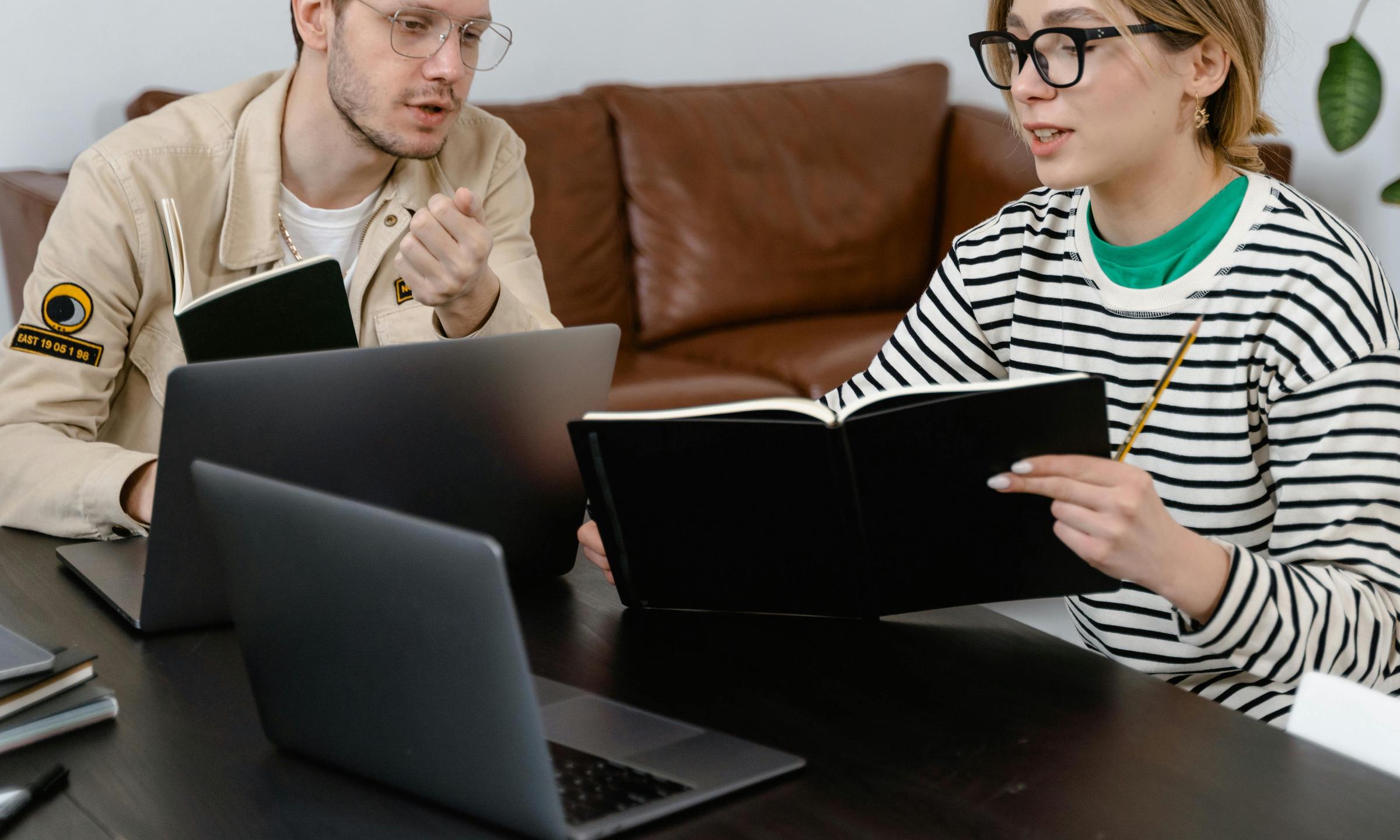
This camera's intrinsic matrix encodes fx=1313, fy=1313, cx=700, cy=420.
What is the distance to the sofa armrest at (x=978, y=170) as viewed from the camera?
3084 mm

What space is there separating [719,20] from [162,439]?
8.79ft

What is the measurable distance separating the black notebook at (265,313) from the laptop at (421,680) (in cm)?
26

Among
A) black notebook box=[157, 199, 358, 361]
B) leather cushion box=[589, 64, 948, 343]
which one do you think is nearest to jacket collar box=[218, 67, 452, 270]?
black notebook box=[157, 199, 358, 361]

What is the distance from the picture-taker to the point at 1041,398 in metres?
0.89

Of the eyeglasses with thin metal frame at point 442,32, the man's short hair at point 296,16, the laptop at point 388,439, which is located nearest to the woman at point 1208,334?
the laptop at point 388,439

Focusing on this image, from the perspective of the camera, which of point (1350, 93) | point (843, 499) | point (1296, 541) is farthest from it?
point (1350, 93)

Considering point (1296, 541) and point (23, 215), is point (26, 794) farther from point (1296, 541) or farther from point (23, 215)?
point (23, 215)

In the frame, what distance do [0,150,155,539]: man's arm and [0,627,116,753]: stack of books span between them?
35 cm

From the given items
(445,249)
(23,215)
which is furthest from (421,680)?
(23,215)

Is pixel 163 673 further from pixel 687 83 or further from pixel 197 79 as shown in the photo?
pixel 687 83

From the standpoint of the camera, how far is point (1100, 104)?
4.03 ft

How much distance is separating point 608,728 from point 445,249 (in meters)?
0.68

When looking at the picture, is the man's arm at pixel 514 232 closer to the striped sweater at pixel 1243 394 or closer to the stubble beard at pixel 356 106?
the stubble beard at pixel 356 106

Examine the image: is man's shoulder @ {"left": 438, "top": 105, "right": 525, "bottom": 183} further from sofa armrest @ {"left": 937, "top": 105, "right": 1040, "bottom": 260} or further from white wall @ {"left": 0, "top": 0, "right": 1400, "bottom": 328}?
Answer: sofa armrest @ {"left": 937, "top": 105, "right": 1040, "bottom": 260}
